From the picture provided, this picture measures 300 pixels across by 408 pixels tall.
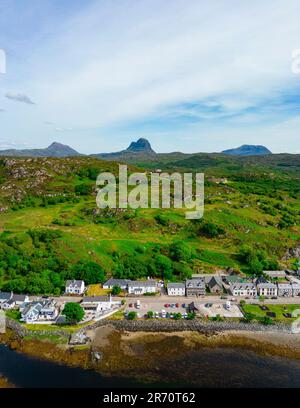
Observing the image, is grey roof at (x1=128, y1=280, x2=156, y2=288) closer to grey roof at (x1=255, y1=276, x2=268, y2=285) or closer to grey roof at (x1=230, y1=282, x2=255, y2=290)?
grey roof at (x1=230, y1=282, x2=255, y2=290)

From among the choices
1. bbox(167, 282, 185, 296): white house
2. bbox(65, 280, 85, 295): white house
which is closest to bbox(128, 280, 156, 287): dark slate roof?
bbox(167, 282, 185, 296): white house

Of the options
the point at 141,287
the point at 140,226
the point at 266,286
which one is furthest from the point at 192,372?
the point at 140,226

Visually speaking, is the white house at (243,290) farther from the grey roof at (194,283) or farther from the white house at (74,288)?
the white house at (74,288)

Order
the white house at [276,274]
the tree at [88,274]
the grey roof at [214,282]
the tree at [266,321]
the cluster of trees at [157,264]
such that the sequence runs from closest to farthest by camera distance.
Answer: the tree at [266,321] < the grey roof at [214,282] < the tree at [88,274] < the cluster of trees at [157,264] < the white house at [276,274]

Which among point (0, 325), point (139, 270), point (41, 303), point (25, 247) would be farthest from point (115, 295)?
point (25, 247)

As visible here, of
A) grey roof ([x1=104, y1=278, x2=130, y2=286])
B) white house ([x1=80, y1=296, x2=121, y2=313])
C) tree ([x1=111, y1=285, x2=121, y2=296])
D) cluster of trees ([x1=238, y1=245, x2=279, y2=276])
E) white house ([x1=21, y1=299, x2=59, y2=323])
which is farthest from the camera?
cluster of trees ([x1=238, y1=245, x2=279, y2=276])

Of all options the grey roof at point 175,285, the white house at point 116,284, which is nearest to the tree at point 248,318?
the grey roof at point 175,285
